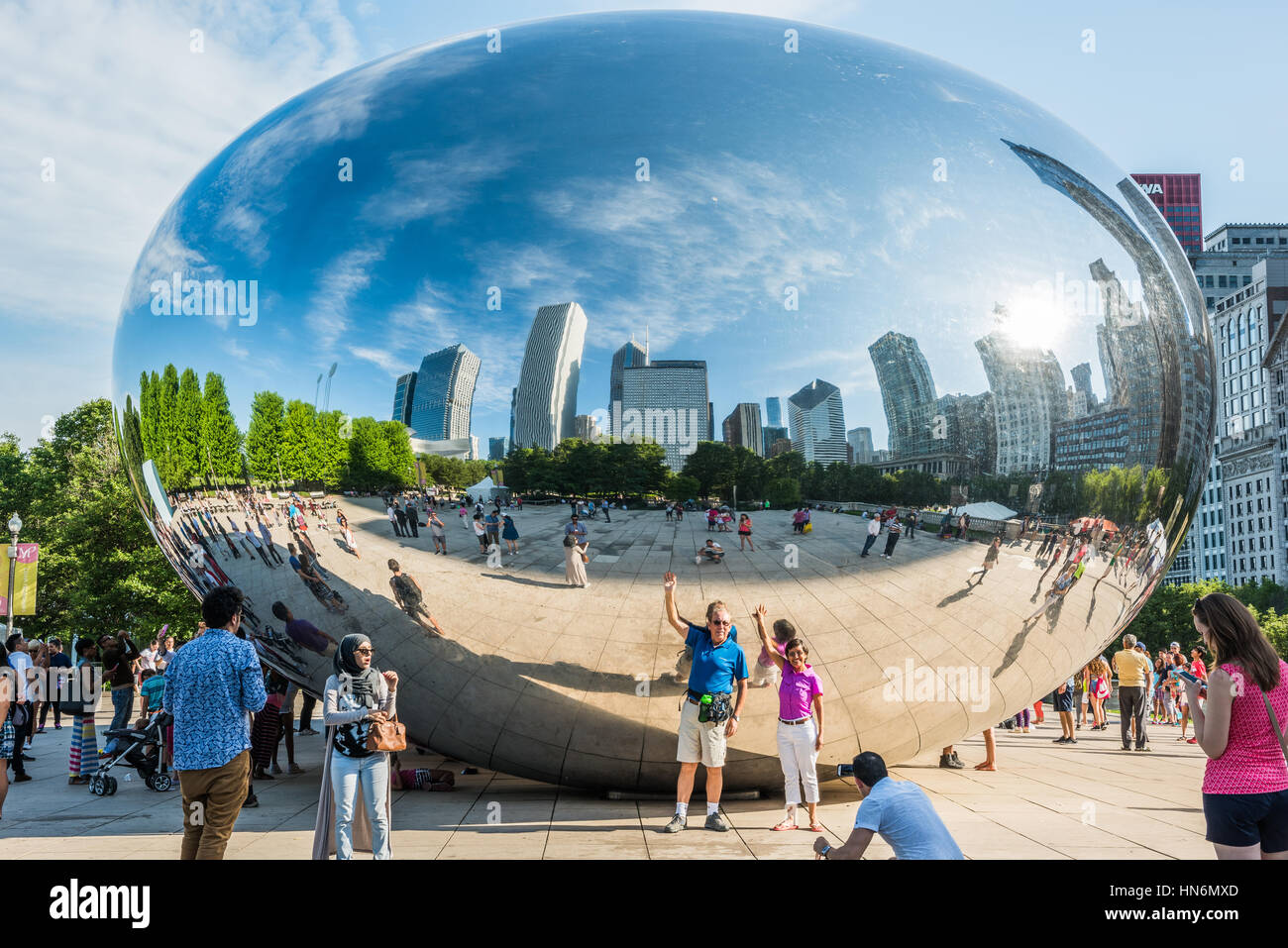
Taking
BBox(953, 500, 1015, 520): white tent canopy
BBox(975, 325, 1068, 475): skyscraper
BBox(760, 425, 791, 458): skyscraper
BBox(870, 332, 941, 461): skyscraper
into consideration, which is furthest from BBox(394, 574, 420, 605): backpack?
BBox(975, 325, 1068, 475): skyscraper

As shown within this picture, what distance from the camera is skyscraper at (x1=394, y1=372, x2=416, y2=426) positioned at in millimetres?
6488

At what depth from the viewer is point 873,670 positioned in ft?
22.4

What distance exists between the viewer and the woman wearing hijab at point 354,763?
5.83m

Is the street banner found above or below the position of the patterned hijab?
below

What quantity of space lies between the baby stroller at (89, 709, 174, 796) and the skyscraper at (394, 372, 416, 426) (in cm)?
553

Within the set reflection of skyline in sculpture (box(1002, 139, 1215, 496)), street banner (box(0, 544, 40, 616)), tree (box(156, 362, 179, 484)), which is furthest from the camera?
street banner (box(0, 544, 40, 616))

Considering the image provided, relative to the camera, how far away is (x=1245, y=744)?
4.71 metres

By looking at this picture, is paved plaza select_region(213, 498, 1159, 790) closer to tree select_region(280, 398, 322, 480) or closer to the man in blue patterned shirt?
tree select_region(280, 398, 322, 480)

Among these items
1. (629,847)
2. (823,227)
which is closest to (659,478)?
(823,227)

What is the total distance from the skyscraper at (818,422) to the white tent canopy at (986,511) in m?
1.00

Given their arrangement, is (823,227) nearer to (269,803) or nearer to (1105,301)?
(1105,301)

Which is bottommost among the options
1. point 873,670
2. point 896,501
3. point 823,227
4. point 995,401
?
point 873,670

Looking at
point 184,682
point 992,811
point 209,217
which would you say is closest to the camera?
point 184,682

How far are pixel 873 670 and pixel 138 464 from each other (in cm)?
675
